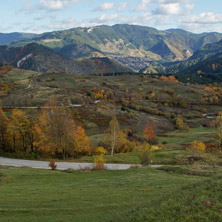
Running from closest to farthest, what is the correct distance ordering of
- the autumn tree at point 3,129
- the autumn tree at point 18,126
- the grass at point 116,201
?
the grass at point 116,201
the autumn tree at point 18,126
the autumn tree at point 3,129

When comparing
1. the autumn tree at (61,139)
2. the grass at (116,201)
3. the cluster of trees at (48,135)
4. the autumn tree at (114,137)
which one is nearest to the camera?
the grass at (116,201)

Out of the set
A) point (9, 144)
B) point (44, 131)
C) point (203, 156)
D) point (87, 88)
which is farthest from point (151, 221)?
point (87, 88)

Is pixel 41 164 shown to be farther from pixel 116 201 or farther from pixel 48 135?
pixel 116 201

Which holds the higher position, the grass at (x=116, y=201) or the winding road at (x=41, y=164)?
the grass at (x=116, y=201)

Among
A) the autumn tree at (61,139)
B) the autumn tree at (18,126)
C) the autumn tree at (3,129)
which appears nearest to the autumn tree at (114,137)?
the autumn tree at (61,139)

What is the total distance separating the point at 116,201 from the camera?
19.5 m

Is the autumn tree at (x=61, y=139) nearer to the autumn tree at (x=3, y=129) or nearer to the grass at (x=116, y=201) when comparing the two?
the autumn tree at (x=3, y=129)

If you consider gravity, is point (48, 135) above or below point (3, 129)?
below

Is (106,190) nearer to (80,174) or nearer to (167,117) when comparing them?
(80,174)

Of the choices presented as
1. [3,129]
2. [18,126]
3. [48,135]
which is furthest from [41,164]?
[3,129]

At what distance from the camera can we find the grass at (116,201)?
577 inches

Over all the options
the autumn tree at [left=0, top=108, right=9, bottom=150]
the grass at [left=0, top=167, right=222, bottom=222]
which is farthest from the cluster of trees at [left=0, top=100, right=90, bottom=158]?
the grass at [left=0, top=167, right=222, bottom=222]

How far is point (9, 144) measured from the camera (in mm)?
62188

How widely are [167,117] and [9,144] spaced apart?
93945 millimetres
